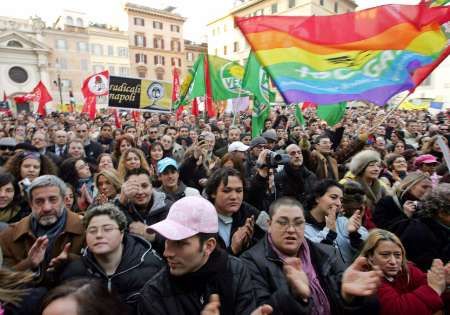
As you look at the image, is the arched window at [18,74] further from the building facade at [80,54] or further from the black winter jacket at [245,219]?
the black winter jacket at [245,219]

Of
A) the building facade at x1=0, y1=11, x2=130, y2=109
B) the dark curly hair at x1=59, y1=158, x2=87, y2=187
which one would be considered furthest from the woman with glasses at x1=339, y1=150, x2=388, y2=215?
the building facade at x1=0, y1=11, x2=130, y2=109

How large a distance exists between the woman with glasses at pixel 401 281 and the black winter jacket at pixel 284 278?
225mm

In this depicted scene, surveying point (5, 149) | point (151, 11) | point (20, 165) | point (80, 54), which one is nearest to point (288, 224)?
point (20, 165)

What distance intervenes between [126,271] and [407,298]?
192 centimetres

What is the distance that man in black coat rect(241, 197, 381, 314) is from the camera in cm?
193

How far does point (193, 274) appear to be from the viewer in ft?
6.23

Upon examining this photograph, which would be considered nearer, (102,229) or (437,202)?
(102,229)

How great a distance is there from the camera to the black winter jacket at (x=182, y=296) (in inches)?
72.3

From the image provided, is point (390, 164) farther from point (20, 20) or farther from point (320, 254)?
point (20, 20)

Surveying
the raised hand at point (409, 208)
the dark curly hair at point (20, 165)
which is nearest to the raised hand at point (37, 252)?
the dark curly hair at point (20, 165)

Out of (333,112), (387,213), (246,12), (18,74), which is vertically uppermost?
(246,12)

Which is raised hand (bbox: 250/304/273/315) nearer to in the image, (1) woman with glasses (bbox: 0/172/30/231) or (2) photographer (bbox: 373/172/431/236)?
(2) photographer (bbox: 373/172/431/236)

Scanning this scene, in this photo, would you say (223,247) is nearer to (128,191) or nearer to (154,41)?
(128,191)

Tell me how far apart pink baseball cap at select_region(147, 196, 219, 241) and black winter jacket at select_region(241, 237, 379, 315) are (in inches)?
17.0
